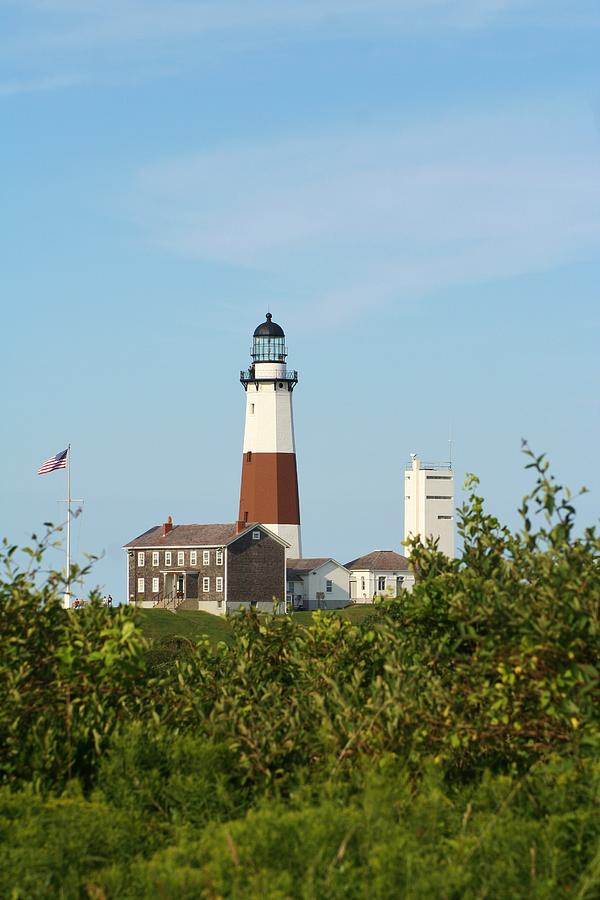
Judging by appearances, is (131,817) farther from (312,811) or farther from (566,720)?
(566,720)

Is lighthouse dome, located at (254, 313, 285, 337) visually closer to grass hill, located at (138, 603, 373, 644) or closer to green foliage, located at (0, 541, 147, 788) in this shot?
grass hill, located at (138, 603, 373, 644)

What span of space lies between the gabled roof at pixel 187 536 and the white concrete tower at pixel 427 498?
1888 centimetres

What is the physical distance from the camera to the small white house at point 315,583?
109062 millimetres

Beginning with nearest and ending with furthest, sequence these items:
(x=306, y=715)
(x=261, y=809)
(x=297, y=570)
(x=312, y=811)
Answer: (x=312, y=811) → (x=261, y=809) → (x=306, y=715) → (x=297, y=570)

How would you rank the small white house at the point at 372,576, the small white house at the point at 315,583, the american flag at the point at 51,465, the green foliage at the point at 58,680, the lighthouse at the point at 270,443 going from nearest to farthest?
1. the green foliage at the point at 58,680
2. the american flag at the point at 51,465
3. the lighthouse at the point at 270,443
4. the small white house at the point at 315,583
5. the small white house at the point at 372,576

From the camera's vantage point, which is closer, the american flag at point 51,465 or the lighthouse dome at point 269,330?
the american flag at point 51,465

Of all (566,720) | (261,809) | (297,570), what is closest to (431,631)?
(566,720)

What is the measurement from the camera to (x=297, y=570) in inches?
4294

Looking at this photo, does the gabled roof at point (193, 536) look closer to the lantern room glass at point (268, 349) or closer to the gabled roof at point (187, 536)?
the gabled roof at point (187, 536)

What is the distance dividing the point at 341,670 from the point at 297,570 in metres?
99.0

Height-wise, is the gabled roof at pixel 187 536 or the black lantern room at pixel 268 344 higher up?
the black lantern room at pixel 268 344

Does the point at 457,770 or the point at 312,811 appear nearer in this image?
the point at 312,811

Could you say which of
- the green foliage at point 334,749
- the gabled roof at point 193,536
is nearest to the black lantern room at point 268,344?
the gabled roof at point 193,536

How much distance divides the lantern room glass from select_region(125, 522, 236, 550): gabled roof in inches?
529
